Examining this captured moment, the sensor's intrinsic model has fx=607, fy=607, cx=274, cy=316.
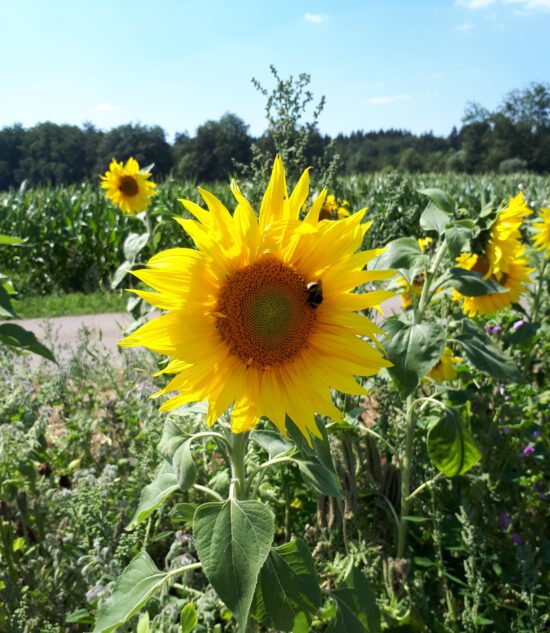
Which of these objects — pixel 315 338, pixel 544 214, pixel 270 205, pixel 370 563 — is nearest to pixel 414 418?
pixel 370 563

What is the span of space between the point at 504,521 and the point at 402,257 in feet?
4.08

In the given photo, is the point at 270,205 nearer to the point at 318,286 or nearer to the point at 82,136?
the point at 318,286

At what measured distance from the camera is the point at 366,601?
165 centimetres

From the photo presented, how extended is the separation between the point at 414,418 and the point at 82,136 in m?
60.8

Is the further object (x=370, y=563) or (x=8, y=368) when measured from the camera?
(x=8, y=368)

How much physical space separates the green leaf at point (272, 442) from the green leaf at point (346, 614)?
401mm

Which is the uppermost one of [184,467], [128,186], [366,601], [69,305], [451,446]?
[128,186]

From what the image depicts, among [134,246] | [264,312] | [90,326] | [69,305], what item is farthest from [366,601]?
[69,305]

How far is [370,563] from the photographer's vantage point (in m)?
2.29

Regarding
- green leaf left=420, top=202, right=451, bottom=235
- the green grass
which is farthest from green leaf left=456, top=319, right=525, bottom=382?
the green grass

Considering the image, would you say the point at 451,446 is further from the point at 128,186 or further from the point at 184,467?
the point at 128,186

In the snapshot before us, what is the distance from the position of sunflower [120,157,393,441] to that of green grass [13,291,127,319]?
714 cm

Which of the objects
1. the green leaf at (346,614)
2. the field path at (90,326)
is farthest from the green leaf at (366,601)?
the field path at (90,326)

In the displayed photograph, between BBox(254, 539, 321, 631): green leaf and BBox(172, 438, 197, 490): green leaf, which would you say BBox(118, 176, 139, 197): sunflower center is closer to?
BBox(172, 438, 197, 490): green leaf
